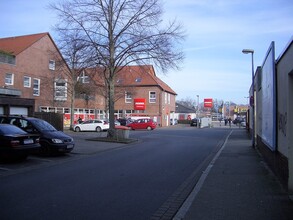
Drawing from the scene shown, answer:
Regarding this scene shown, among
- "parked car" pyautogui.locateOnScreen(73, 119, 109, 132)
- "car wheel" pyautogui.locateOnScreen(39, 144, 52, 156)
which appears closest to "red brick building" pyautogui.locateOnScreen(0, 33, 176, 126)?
"parked car" pyautogui.locateOnScreen(73, 119, 109, 132)

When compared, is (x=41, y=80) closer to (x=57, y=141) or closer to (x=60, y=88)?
(x=60, y=88)

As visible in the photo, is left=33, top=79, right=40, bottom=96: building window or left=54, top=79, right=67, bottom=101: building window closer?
left=54, top=79, right=67, bottom=101: building window

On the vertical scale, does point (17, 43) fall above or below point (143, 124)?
above

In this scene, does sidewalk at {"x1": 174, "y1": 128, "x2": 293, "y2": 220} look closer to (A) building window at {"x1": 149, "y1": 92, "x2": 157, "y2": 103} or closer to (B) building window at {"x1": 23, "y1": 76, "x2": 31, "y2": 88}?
(B) building window at {"x1": 23, "y1": 76, "x2": 31, "y2": 88}

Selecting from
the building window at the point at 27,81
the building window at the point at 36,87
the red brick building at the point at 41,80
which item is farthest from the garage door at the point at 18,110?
the building window at the point at 36,87

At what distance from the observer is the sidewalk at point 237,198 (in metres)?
6.52

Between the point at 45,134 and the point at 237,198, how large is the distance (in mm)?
10135

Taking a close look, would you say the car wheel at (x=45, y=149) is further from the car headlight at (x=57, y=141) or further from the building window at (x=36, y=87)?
the building window at (x=36, y=87)

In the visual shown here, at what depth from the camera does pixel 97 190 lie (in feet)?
28.3

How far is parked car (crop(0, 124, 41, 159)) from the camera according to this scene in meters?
12.6

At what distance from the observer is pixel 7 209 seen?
671 cm

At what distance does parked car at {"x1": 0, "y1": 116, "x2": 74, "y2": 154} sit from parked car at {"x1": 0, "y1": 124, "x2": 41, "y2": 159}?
7.00 ft

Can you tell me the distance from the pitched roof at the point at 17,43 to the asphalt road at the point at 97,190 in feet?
99.5

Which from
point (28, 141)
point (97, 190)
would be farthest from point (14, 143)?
point (97, 190)
